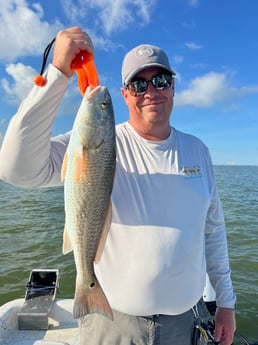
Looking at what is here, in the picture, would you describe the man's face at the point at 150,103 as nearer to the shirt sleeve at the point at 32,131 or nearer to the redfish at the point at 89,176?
the redfish at the point at 89,176

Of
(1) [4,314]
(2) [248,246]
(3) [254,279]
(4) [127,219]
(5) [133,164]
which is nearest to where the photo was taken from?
(4) [127,219]

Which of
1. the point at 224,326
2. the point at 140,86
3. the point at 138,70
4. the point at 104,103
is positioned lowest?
the point at 224,326

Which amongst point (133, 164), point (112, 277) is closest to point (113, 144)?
point (133, 164)

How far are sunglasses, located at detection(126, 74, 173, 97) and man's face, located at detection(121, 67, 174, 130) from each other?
0.02m

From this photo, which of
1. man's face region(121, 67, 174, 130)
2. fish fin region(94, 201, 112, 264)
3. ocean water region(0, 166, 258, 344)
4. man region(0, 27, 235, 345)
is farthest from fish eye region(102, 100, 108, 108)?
ocean water region(0, 166, 258, 344)

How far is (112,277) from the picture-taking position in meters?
Answer: 2.38

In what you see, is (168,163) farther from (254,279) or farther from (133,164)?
(254,279)

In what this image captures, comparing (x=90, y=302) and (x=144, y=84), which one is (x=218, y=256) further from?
(x=144, y=84)

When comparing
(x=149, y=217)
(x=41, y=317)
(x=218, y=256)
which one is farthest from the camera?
(x=41, y=317)

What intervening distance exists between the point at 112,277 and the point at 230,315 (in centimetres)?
128

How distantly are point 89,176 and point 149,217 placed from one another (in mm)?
666

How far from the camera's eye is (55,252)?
1123 centimetres

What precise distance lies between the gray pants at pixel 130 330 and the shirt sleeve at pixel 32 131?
3.96ft

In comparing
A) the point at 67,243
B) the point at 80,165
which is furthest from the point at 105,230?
the point at 80,165
